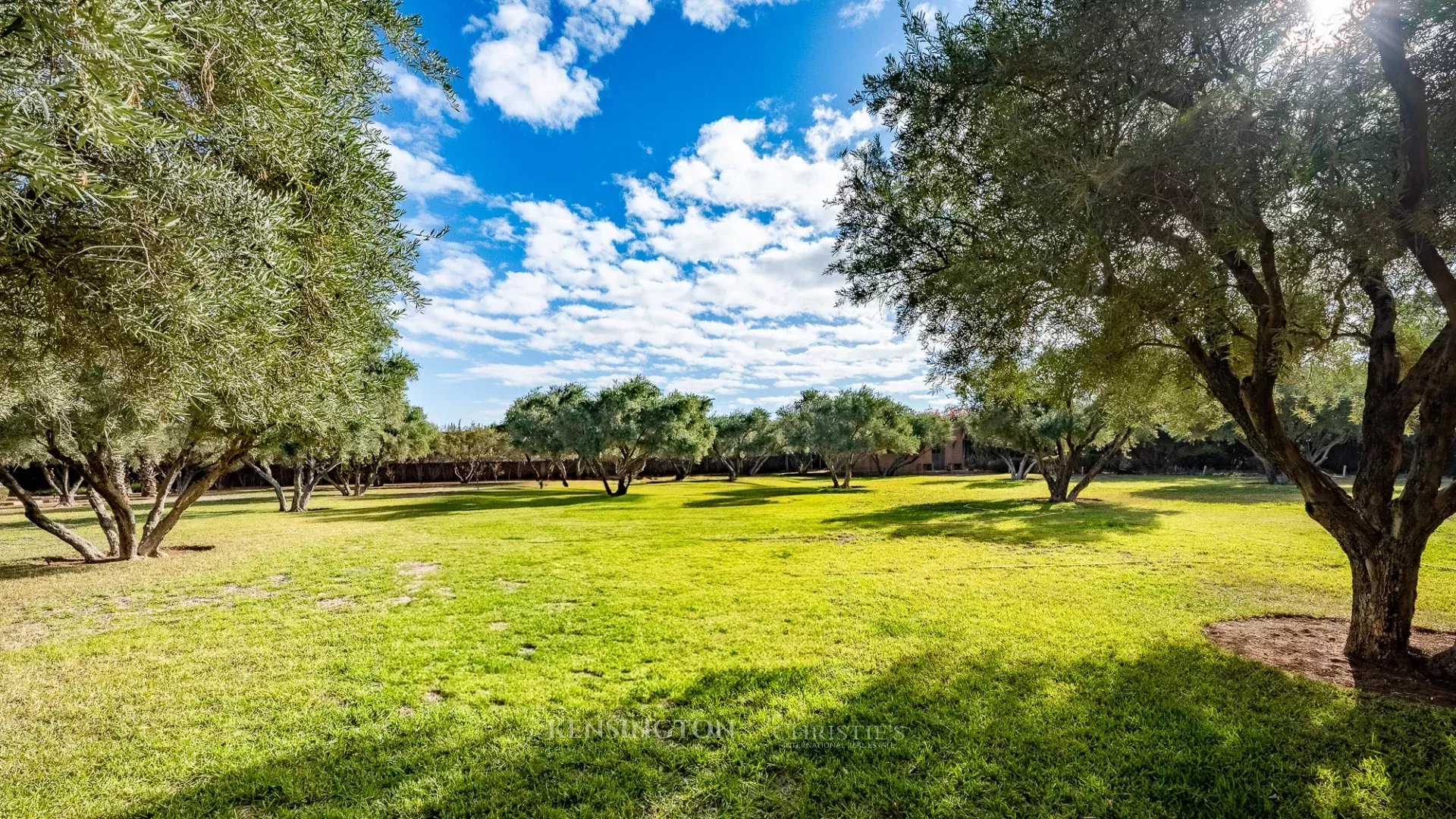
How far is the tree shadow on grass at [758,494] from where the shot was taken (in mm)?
27875

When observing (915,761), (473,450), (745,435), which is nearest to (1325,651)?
(915,761)

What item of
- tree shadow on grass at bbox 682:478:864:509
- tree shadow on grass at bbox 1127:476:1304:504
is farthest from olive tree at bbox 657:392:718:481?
tree shadow on grass at bbox 1127:476:1304:504

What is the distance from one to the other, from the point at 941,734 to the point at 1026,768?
2.01 feet

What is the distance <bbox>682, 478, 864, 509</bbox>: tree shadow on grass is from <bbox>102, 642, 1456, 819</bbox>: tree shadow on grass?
21392 mm

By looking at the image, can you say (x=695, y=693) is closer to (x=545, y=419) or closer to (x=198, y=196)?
(x=198, y=196)

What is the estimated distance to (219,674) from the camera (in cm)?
565

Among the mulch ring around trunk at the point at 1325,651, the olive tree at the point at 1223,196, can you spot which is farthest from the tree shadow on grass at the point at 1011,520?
the olive tree at the point at 1223,196

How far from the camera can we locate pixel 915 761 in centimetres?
394

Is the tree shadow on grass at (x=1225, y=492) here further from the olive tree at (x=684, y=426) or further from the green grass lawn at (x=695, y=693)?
the olive tree at (x=684, y=426)

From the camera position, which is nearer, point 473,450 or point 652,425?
point 652,425

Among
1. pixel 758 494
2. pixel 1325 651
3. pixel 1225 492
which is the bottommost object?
pixel 1225 492

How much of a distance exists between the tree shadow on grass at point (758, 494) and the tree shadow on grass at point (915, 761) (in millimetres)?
21392

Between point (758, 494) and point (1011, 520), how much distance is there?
18072mm

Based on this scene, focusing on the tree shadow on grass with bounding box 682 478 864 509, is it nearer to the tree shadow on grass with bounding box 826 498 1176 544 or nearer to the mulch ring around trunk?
the tree shadow on grass with bounding box 826 498 1176 544
